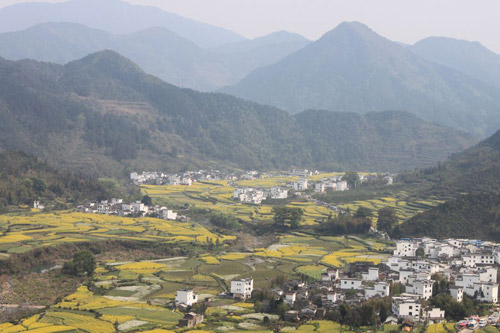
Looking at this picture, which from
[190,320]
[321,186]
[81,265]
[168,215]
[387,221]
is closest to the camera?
[190,320]

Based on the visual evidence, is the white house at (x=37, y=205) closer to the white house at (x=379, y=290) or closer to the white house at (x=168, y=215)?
the white house at (x=168, y=215)

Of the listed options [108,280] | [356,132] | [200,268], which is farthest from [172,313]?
[356,132]

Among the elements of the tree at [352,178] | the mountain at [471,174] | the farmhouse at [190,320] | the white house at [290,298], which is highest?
the mountain at [471,174]

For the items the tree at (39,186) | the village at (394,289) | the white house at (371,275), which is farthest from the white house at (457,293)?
the tree at (39,186)

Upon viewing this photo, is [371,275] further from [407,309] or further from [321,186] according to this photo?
[321,186]

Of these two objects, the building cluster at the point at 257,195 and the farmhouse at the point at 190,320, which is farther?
the building cluster at the point at 257,195

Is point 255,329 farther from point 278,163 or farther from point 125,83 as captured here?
point 125,83

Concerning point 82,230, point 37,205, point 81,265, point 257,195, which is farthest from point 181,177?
point 81,265
